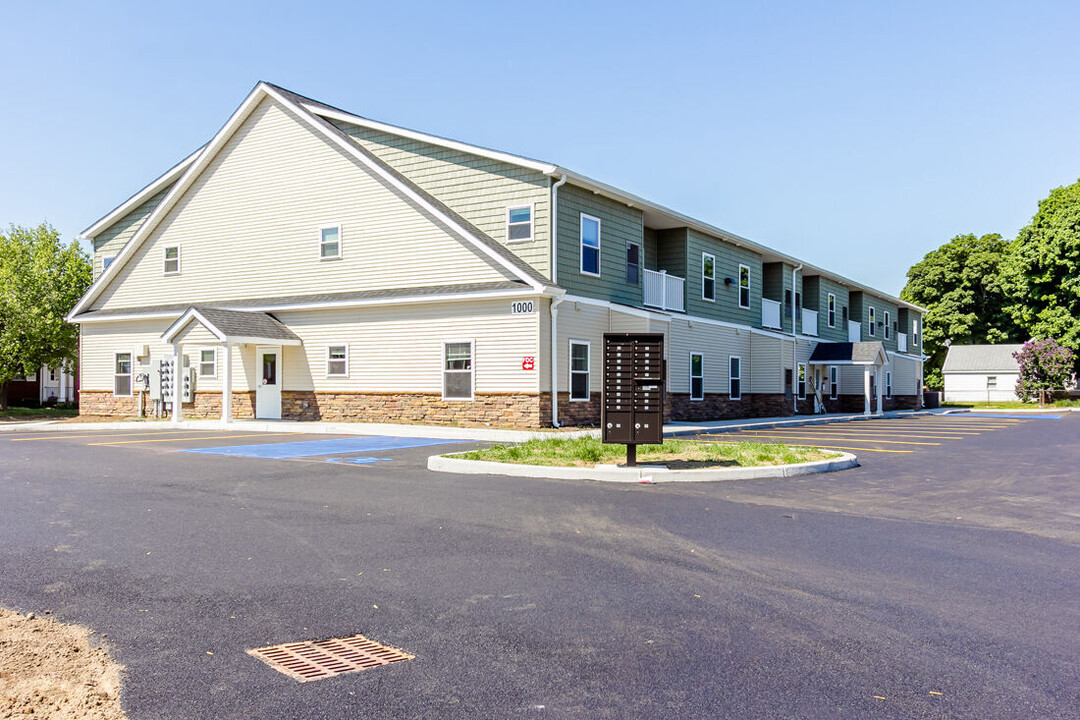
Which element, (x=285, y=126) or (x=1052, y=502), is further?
(x=285, y=126)

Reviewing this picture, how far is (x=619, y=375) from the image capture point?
478 inches

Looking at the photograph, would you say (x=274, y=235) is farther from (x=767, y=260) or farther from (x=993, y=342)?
(x=993, y=342)

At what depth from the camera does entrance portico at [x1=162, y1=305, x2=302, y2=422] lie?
22.9 m

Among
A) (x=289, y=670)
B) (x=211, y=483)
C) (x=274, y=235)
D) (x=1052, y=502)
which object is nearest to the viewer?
(x=289, y=670)

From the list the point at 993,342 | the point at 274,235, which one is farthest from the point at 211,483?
the point at 993,342

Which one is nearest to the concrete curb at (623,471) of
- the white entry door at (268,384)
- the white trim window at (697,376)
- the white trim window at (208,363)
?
the white entry door at (268,384)

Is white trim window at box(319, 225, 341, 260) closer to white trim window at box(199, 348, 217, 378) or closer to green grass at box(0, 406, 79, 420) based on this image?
white trim window at box(199, 348, 217, 378)

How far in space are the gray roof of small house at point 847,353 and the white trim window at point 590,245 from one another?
708 inches

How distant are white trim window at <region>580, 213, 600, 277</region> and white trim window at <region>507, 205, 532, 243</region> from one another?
168 centimetres

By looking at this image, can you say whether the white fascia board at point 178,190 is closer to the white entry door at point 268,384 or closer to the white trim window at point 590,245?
the white entry door at point 268,384

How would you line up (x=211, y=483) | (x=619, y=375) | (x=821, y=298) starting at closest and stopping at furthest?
1. (x=211, y=483)
2. (x=619, y=375)
3. (x=821, y=298)

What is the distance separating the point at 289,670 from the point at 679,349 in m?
23.3

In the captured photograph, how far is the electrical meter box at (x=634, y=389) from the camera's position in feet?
39.4

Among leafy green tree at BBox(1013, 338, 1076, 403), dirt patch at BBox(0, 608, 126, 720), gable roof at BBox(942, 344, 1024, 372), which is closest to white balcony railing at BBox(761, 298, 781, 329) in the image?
leafy green tree at BBox(1013, 338, 1076, 403)
